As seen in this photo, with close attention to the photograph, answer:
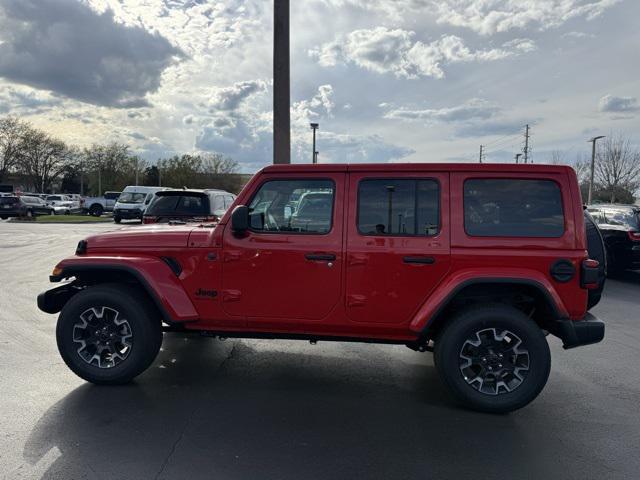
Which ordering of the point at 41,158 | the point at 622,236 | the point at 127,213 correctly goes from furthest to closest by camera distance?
the point at 41,158
the point at 127,213
the point at 622,236

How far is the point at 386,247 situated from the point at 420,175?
0.69 metres

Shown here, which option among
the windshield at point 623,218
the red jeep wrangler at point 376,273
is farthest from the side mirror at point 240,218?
the windshield at point 623,218

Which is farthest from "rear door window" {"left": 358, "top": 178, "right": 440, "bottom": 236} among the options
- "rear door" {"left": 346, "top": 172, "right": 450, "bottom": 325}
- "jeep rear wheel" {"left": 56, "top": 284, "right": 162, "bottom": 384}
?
"jeep rear wheel" {"left": 56, "top": 284, "right": 162, "bottom": 384}

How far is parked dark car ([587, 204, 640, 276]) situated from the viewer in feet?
32.4

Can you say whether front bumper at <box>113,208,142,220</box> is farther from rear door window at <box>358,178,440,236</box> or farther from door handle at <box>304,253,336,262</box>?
rear door window at <box>358,178,440,236</box>

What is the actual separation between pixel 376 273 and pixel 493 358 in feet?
3.91

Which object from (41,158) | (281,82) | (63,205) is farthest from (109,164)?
(281,82)

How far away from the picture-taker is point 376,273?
3859mm

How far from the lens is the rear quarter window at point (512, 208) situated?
3.81 meters

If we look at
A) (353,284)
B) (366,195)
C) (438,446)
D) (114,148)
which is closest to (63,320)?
(353,284)

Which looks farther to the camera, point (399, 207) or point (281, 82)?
point (281, 82)

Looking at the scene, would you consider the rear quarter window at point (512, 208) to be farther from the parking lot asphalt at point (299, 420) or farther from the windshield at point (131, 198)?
the windshield at point (131, 198)

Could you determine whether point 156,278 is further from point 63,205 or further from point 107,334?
point 63,205

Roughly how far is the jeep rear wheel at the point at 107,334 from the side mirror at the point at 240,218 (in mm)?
1153
